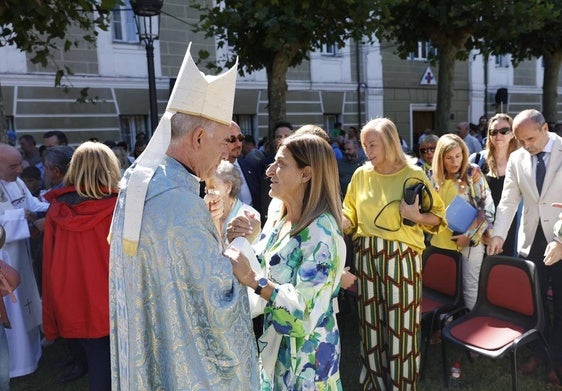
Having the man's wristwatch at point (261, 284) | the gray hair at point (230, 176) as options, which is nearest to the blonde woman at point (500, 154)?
the gray hair at point (230, 176)

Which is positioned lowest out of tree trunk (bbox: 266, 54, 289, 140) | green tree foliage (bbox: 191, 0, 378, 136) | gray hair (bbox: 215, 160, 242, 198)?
gray hair (bbox: 215, 160, 242, 198)

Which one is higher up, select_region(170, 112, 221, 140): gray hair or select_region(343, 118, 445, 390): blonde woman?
select_region(170, 112, 221, 140): gray hair

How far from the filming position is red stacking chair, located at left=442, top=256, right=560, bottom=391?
3396 mm

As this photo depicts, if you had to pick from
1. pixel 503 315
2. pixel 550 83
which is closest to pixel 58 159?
pixel 503 315

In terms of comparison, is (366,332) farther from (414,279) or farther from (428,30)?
(428,30)

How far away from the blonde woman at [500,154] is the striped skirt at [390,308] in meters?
1.75

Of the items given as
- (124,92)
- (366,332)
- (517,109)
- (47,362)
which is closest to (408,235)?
(366,332)

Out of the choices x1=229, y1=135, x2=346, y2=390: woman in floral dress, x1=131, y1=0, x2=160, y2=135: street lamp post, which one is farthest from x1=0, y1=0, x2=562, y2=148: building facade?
x1=229, y1=135, x2=346, y2=390: woman in floral dress

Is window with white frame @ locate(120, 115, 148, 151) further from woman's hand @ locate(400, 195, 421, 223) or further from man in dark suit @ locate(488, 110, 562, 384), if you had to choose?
woman's hand @ locate(400, 195, 421, 223)

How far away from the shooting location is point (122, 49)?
12672mm

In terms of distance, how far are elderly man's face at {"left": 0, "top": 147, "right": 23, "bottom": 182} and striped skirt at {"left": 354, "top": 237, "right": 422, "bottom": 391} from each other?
258cm

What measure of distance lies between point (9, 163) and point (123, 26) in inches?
385

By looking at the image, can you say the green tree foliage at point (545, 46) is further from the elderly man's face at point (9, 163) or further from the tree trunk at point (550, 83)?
the elderly man's face at point (9, 163)

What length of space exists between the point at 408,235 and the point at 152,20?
15.9 feet
